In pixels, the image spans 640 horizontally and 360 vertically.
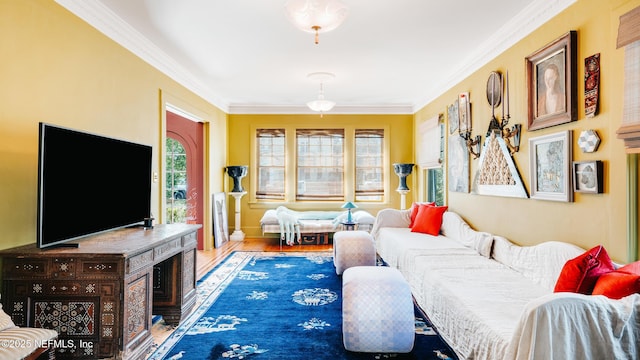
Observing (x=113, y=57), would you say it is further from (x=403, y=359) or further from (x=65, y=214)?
(x=403, y=359)

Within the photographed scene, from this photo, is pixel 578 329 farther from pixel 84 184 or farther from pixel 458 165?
pixel 458 165

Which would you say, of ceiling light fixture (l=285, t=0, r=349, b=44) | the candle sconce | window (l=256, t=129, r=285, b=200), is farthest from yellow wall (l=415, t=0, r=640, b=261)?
window (l=256, t=129, r=285, b=200)

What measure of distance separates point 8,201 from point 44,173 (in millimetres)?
471

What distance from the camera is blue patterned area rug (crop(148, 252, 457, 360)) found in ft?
8.09

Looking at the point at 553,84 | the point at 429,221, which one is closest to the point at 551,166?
the point at 553,84

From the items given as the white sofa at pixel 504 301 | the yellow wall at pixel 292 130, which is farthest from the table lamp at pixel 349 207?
the white sofa at pixel 504 301

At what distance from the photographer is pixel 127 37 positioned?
3377 millimetres

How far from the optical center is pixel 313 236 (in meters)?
6.59

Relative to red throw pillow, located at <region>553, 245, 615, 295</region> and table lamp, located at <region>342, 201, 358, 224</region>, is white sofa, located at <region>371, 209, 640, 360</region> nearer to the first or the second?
red throw pillow, located at <region>553, 245, 615, 295</region>

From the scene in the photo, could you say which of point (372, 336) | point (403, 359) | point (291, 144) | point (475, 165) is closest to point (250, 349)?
point (372, 336)

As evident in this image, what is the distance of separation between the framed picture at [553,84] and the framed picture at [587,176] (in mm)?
384

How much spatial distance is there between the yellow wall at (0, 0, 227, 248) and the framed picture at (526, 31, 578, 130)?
3.76 meters

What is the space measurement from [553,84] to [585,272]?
1.64 meters

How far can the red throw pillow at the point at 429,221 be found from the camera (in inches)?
188
